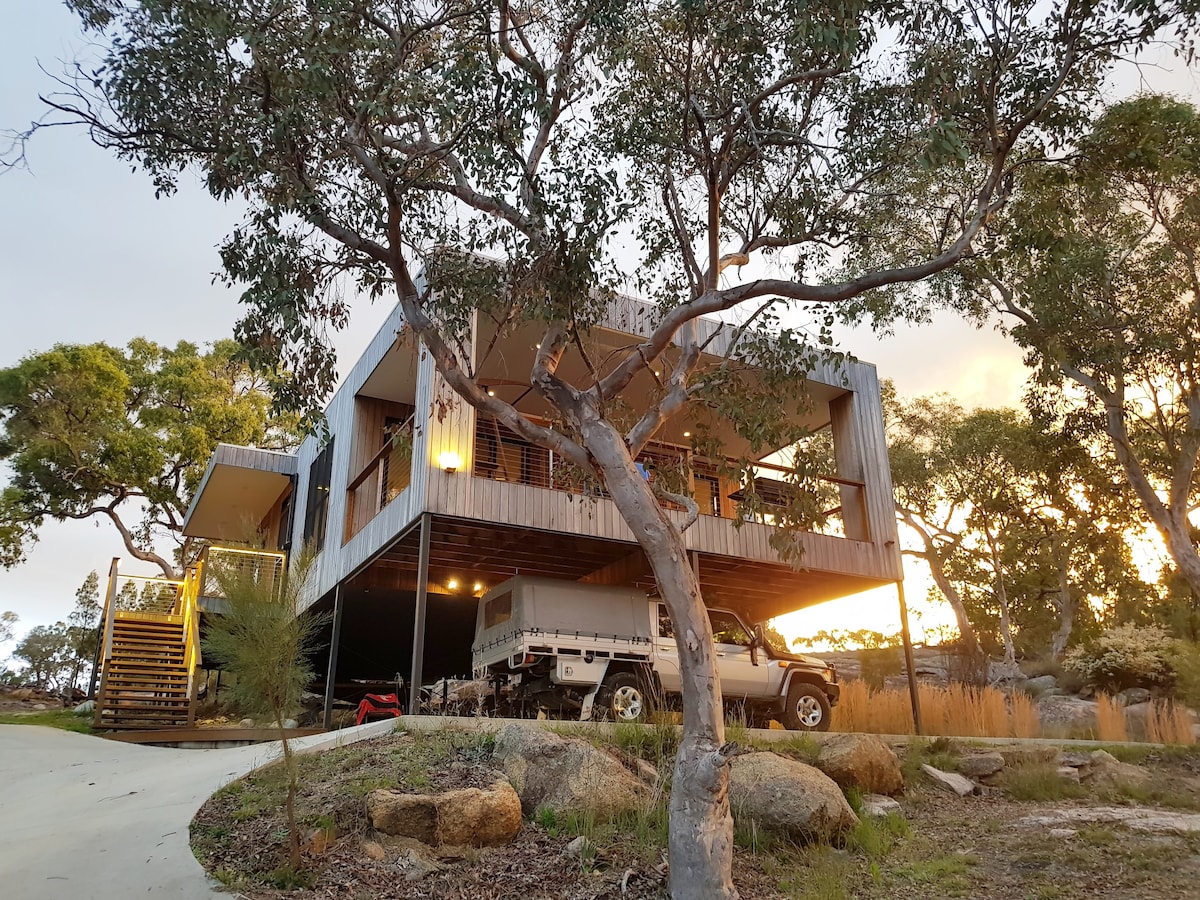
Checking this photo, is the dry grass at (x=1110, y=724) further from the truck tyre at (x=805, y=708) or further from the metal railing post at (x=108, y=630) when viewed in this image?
the metal railing post at (x=108, y=630)

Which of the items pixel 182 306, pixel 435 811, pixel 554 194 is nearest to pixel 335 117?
pixel 554 194

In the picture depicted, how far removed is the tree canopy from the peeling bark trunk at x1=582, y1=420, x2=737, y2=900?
18.8 metres

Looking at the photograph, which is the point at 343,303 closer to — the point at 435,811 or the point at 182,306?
the point at 435,811

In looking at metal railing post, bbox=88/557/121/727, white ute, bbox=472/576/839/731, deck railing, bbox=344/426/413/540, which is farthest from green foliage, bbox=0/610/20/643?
white ute, bbox=472/576/839/731

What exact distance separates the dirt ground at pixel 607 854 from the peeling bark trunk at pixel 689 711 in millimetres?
554

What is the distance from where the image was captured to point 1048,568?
28.2 meters

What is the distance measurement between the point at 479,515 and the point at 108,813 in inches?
198

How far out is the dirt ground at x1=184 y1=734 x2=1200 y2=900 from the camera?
6.50 m

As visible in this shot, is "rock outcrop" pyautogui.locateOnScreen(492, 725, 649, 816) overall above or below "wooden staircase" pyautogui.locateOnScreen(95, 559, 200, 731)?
below

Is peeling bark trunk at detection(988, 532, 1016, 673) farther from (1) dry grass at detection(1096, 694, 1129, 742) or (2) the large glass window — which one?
(2) the large glass window

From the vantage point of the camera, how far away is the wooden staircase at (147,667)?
51.0 ft

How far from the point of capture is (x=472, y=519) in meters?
11.5

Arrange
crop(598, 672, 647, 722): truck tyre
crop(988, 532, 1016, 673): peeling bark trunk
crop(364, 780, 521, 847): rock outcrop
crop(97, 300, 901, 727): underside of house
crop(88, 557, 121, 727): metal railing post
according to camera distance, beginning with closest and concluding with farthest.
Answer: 1. crop(364, 780, 521, 847): rock outcrop
2. crop(598, 672, 647, 722): truck tyre
3. crop(97, 300, 901, 727): underside of house
4. crop(88, 557, 121, 727): metal railing post
5. crop(988, 532, 1016, 673): peeling bark trunk

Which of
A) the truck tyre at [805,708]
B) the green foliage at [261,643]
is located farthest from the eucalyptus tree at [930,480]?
the green foliage at [261,643]
